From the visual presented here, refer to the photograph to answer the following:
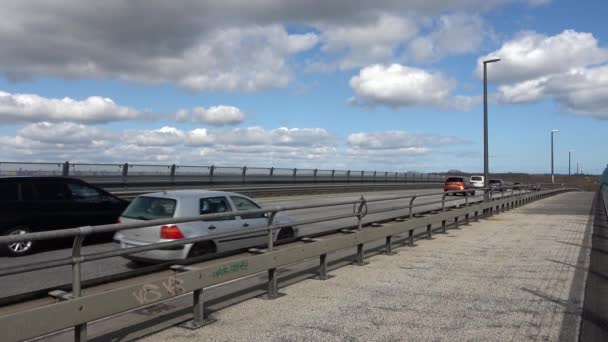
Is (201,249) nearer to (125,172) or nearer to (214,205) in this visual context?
(214,205)

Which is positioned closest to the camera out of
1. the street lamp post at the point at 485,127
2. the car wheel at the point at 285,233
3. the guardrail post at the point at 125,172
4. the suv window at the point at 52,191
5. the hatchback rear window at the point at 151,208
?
the hatchback rear window at the point at 151,208

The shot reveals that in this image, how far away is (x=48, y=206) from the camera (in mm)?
11219

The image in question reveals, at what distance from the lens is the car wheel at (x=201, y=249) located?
8.66 metres

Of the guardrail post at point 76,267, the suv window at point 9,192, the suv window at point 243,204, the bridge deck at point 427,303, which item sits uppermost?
the suv window at point 9,192

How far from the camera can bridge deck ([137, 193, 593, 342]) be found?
565cm

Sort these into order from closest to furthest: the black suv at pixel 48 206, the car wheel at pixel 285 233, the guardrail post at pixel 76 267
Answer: the guardrail post at pixel 76 267
the car wheel at pixel 285 233
the black suv at pixel 48 206

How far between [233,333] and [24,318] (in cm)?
216

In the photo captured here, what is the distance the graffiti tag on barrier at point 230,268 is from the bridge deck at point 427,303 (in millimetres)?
509

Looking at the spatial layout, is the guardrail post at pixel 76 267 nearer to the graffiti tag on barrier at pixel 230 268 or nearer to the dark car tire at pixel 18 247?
the graffiti tag on barrier at pixel 230 268

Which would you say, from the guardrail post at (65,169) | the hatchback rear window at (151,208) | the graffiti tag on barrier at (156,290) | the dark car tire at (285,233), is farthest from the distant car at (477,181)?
the graffiti tag on barrier at (156,290)

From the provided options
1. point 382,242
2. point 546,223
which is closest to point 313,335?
point 382,242

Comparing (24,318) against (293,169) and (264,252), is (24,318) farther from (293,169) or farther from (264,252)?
(293,169)

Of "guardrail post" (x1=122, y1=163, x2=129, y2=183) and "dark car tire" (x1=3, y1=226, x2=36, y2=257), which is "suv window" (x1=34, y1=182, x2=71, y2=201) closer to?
"dark car tire" (x1=3, y1=226, x2=36, y2=257)

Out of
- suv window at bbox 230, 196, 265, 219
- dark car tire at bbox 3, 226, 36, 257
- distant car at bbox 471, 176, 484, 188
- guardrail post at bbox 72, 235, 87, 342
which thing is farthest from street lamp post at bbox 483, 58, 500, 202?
distant car at bbox 471, 176, 484, 188
